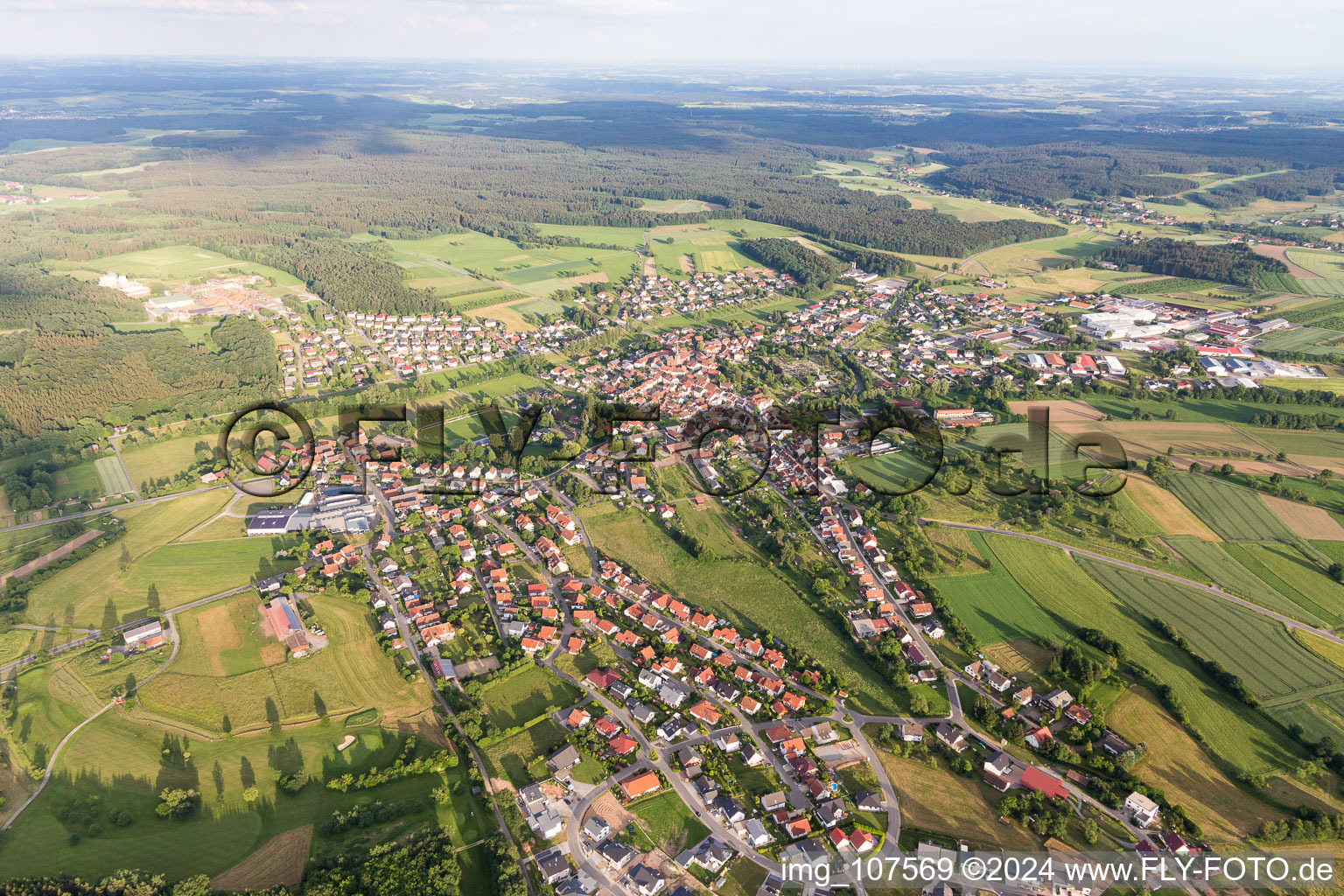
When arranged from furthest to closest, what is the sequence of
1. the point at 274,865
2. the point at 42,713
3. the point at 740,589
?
the point at 740,589
the point at 42,713
the point at 274,865

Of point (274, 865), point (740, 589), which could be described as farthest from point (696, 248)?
point (274, 865)

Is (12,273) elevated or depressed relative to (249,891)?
elevated

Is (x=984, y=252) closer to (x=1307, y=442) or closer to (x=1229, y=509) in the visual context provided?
(x=1307, y=442)

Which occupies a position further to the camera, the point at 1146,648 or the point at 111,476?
the point at 111,476

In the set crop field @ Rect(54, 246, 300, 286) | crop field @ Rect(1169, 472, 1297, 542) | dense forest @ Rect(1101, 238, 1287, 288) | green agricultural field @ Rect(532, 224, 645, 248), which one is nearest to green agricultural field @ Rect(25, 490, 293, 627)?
crop field @ Rect(1169, 472, 1297, 542)

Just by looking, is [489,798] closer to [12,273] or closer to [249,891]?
[249,891]

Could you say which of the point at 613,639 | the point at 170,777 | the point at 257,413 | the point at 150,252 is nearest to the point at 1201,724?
the point at 613,639

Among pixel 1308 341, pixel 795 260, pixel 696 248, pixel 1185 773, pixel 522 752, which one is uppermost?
pixel 696 248

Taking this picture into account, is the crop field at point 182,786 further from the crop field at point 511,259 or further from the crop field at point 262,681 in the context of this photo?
the crop field at point 511,259
